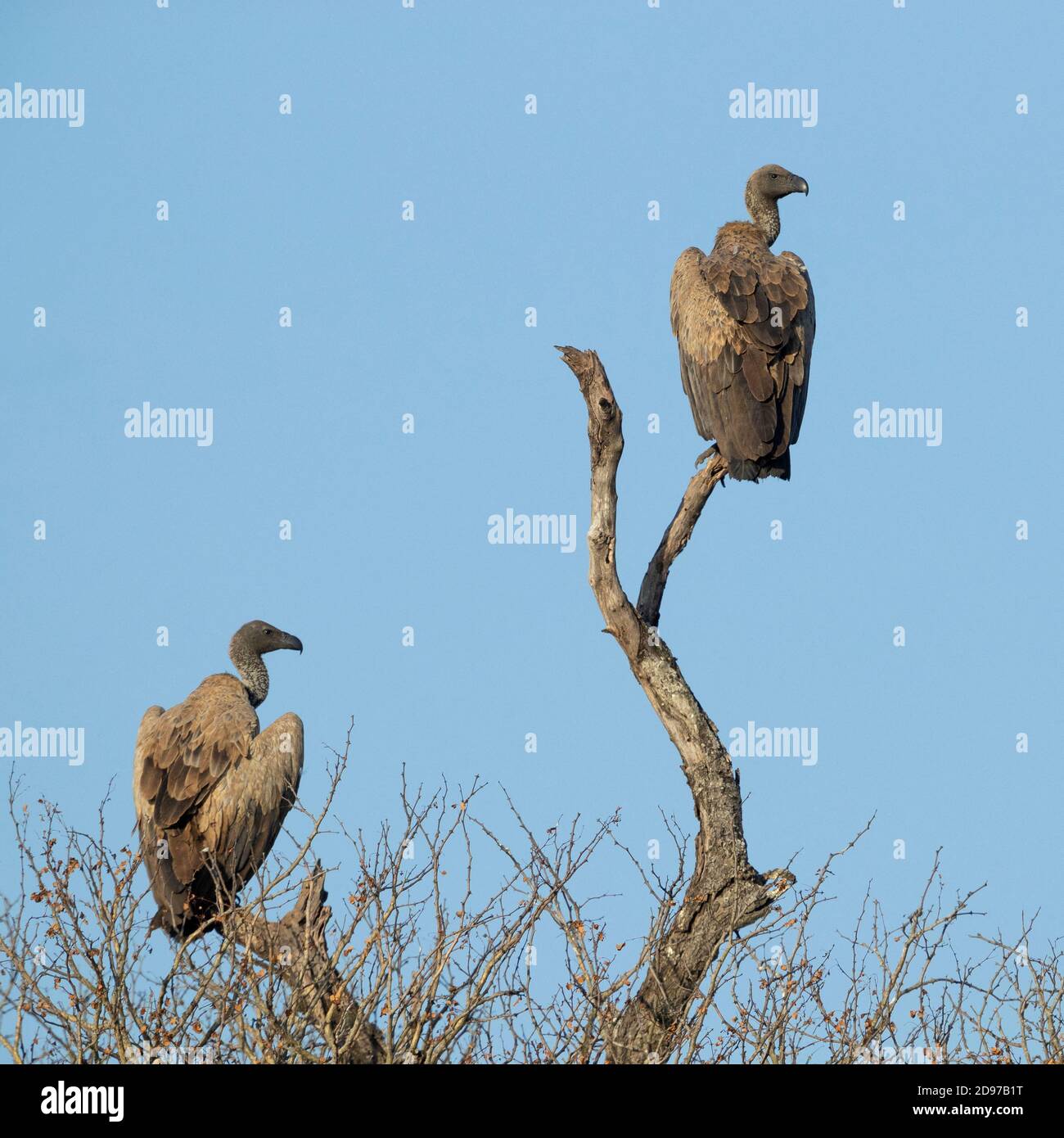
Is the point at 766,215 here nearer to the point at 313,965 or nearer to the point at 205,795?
the point at 205,795

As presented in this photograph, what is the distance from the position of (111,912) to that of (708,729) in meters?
3.39

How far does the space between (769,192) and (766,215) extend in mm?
168

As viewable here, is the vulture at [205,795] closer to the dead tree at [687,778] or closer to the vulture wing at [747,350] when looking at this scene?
the dead tree at [687,778]

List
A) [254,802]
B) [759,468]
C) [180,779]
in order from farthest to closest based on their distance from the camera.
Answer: [759,468] → [254,802] → [180,779]

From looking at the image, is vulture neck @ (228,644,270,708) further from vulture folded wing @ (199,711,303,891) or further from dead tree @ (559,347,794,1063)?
dead tree @ (559,347,794,1063)

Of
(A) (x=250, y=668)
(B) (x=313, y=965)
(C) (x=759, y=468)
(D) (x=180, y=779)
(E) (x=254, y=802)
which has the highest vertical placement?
(C) (x=759, y=468)

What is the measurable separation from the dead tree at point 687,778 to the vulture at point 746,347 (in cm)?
149

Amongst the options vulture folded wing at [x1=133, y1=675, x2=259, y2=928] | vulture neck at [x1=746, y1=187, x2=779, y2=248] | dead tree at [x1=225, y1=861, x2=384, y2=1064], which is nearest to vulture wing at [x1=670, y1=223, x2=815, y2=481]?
vulture neck at [x1=746, y1=187, x2=779, y2=248]

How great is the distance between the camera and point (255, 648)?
12188mm

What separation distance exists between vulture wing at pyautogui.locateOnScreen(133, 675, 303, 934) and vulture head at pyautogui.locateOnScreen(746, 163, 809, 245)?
5.13 m

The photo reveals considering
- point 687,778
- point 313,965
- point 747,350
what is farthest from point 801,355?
point 313,965

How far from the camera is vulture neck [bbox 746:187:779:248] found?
12.7m
